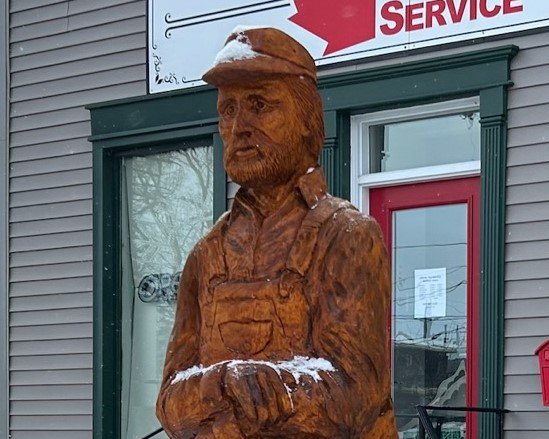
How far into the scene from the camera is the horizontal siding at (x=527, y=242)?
23.6 feet

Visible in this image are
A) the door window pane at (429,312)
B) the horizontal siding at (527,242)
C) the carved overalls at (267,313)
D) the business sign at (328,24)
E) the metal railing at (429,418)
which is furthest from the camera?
the door window pane at (429,312)

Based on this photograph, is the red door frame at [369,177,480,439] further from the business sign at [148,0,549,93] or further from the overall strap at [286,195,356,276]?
the overall strap at [286,195,356,276]

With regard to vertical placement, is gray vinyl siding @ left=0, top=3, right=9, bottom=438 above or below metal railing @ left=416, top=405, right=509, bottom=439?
above

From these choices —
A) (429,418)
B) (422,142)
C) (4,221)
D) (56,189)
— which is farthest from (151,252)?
(429,418)

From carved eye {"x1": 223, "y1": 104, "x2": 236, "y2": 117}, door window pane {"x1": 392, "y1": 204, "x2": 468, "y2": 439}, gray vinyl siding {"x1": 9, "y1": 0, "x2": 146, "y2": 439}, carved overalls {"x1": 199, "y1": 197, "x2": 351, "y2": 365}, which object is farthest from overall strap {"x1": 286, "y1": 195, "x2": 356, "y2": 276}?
gray vinyl siding {"x1": 9, "y1": 0, "x2": 146, "y2": 439}

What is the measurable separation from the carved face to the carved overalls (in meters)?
0.16

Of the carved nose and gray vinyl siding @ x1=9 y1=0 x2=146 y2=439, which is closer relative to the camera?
the carved nose

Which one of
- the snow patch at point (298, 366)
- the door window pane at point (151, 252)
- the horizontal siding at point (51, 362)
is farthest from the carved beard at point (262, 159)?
the horizontal siding at point (51, 362)

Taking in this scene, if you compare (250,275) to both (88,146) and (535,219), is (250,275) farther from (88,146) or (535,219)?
(88,146)

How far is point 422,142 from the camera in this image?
26.0ft

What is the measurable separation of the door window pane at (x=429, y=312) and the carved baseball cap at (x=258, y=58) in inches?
159

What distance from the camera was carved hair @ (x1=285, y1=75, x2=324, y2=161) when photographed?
151 inches

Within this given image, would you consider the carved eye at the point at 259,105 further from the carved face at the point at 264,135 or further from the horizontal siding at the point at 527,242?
the horizontal siding at the point at 527,242

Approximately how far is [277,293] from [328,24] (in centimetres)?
471
